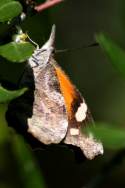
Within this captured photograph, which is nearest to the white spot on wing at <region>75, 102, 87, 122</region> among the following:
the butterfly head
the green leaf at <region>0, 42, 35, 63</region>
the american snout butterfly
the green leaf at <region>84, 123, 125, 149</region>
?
the american snout butterfly

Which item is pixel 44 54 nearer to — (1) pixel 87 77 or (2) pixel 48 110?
(2) pixel 48 110

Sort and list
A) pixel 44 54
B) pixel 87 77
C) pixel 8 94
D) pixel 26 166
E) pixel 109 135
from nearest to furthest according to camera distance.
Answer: pixel 8 94, pixel 109 135, pixel 44 54, pixel 26 166, pixel 87 77

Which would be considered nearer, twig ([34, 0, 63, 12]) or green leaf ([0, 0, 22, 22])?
green leaf ([0, 0, 22, 22])

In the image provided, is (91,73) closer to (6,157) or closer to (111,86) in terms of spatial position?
(111,86)

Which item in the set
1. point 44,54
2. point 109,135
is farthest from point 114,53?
point 44,54

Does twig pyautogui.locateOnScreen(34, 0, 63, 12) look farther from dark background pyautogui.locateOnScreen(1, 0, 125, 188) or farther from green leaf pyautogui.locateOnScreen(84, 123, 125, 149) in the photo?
dark background pyautogui.locateOnScreen(1, 0, 125, 188)

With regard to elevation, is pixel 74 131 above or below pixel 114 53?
below

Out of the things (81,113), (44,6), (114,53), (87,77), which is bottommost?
(87,77)
